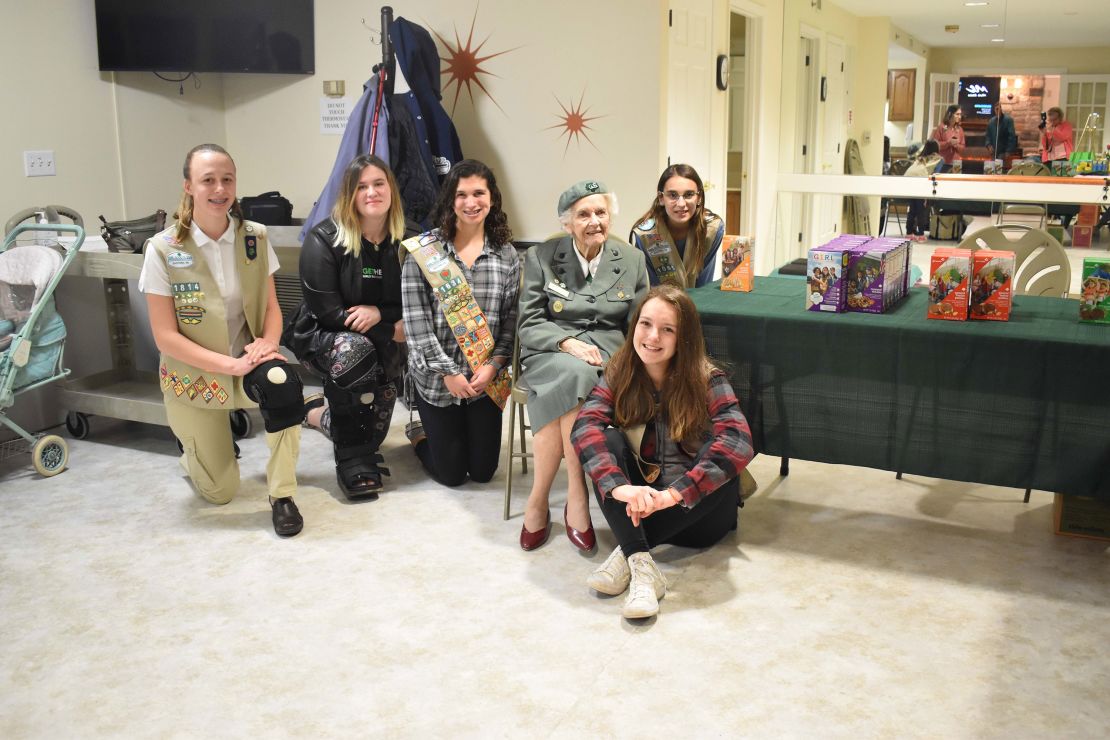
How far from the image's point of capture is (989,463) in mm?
2822

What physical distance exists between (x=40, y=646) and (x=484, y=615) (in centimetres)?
111

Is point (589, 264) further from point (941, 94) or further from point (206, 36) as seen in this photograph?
point (206, 36)

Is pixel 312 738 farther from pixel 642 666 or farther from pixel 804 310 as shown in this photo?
pixel 804 310

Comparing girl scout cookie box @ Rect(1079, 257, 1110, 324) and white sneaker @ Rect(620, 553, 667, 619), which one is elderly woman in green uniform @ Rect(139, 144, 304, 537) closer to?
white sneaker @ Rect(620, 553, 667, 619)

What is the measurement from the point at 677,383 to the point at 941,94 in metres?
2.49

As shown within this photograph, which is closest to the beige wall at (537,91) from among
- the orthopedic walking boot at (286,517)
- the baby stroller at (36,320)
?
the baby stroller at (36,320)

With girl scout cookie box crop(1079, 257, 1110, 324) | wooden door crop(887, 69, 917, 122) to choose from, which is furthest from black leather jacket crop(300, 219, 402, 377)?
wooden door crop(887, 69, 917, 122)

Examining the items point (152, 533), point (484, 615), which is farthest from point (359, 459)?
point (484, 615)

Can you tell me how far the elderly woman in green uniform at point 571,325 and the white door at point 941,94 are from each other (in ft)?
6.75

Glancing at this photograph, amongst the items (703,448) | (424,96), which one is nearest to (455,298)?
(703,448)

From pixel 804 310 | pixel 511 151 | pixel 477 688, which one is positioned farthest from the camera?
pixel 511 151

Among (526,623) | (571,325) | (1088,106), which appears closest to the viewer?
(526,623)

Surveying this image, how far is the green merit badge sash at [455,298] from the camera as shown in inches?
135

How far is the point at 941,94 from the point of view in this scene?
457cm
